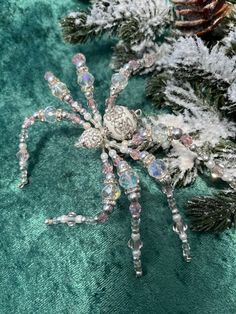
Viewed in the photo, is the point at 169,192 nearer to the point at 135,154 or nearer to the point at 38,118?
the point at 135,154

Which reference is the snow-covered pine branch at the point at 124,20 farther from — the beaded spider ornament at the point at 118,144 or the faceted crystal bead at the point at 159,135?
the faceted crystal bead at the point at 159,135

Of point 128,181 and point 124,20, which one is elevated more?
point 124,20

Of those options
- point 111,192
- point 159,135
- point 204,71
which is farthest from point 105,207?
point 204,71

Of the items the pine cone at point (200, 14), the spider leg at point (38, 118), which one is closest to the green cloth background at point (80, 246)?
the spider leg at point (38, 118)

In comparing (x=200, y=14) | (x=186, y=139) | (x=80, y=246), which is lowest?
(x=80, y=246)

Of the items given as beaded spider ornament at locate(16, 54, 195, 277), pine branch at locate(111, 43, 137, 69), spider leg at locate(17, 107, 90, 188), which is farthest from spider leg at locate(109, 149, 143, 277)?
pine branch at locate(111, 43, 137, 69)

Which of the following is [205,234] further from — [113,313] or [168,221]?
[113,313]

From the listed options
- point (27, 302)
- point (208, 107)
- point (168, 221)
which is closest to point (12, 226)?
point (27, 302)
